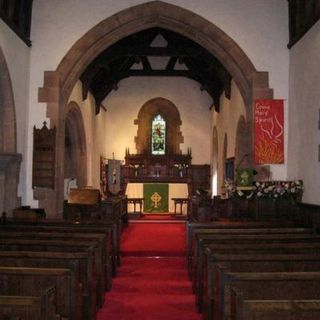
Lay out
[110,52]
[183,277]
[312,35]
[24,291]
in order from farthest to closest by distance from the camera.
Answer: [110,52], [312,35], [183,277], [24,291]

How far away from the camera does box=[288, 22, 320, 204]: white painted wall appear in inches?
278

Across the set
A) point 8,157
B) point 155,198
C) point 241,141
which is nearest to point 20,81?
point 8,157

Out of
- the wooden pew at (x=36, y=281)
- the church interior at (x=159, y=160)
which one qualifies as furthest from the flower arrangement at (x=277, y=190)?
the wooden pew at (x=36, y=281)

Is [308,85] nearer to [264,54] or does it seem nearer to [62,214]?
[264,54]

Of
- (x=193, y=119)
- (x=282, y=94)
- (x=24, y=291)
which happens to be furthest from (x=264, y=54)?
(x=193, y=119)

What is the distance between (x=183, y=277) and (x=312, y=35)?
408 centimetres

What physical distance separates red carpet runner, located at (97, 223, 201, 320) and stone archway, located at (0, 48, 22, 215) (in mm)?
2040

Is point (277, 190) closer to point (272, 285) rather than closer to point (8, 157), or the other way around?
point (8, 157)

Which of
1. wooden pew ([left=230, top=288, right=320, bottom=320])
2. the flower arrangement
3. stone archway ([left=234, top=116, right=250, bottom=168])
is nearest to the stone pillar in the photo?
the flower arrangement

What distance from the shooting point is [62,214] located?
8.81m

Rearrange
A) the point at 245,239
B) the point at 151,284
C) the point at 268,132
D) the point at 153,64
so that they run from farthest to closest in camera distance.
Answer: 1. the point at 153,64
2. the point at 268,132
3. the point at 151,284
4. the point at 245,239

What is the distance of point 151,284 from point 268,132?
3.98 metres

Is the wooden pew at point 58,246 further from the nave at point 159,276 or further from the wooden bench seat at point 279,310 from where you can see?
the wooden bench seat at point 279,310

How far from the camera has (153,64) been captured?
50.3ft
